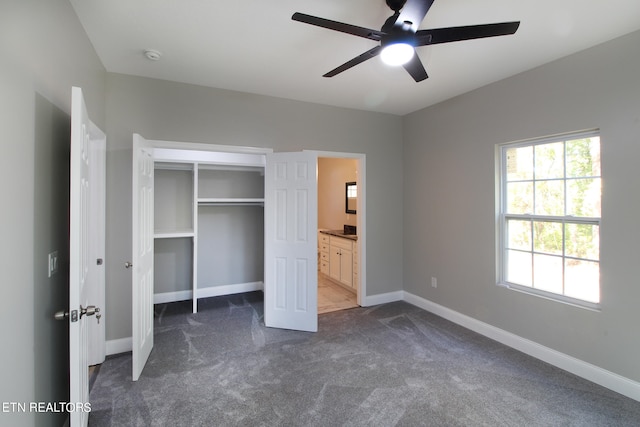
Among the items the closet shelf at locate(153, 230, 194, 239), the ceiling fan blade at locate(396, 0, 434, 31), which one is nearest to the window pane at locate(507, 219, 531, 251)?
the ceiling fan blade at locate(396, 0, 434, 31)

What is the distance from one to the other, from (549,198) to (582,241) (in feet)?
1.56

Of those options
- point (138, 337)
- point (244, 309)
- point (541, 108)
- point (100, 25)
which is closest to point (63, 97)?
point (100, 25)

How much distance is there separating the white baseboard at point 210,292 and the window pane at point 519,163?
3.81 metres

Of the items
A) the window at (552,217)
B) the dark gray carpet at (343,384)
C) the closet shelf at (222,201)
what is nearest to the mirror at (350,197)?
the closet shelf at (222,201)

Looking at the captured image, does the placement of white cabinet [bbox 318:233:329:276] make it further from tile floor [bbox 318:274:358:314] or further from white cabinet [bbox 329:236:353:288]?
tile floor [bbox 318:274:358:314]

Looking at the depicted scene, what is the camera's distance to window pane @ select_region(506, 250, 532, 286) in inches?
126

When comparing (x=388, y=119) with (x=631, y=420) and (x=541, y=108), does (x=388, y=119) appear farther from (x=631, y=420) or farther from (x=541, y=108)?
(x=631, y=420)

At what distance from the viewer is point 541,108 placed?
2955 mm

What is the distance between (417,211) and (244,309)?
109 inches

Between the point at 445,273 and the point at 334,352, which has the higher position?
the point at 445,273

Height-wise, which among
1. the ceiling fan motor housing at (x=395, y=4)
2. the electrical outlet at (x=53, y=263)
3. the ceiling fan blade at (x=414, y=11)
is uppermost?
the ceiling fan motor housing at (x=395, y=4)

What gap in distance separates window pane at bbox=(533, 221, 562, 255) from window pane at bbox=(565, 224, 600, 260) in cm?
7

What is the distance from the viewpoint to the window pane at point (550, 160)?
292 cm

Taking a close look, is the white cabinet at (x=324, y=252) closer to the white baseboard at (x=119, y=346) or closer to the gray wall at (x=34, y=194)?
the white baseboard at (x=119, y=346)
